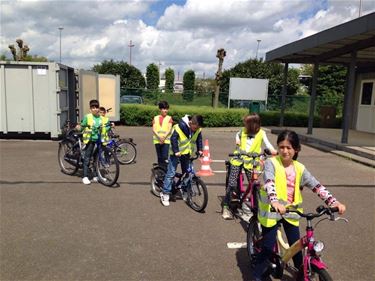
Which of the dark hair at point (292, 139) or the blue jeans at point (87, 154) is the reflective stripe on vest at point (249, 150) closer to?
the dark hair at point (292, 139)

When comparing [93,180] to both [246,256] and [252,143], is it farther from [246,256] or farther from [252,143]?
[246,256]

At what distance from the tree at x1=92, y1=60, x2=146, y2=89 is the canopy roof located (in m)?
22.9

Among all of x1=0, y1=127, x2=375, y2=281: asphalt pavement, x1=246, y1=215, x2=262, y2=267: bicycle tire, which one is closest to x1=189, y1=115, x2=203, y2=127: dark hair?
x1=0, y1=127, x2=375, y2=281: asphalt pavement

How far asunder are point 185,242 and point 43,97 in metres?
9.48

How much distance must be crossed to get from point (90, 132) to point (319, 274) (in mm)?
5167

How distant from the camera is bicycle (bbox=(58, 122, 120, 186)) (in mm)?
6936

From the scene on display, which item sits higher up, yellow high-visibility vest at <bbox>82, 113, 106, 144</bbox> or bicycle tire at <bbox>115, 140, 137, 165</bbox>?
yellow high-visibility vest at <bbox>82, 113, 106, 144</bbox>

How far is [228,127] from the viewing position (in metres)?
19.0

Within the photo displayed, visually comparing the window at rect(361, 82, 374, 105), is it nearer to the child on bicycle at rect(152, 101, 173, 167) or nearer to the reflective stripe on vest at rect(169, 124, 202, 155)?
the child on bicycle at rect(152, 101, 173, 167)

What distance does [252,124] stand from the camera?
17.0 ft

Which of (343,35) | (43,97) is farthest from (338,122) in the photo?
(43,97)

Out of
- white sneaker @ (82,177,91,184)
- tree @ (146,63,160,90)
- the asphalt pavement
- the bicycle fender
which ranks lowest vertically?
the asphalt pavement

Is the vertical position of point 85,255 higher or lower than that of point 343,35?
lower


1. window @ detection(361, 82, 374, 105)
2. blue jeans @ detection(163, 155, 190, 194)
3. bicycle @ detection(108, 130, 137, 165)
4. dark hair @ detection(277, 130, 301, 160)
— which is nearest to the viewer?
dark hair @ detection(277, 130, 301, 160)
